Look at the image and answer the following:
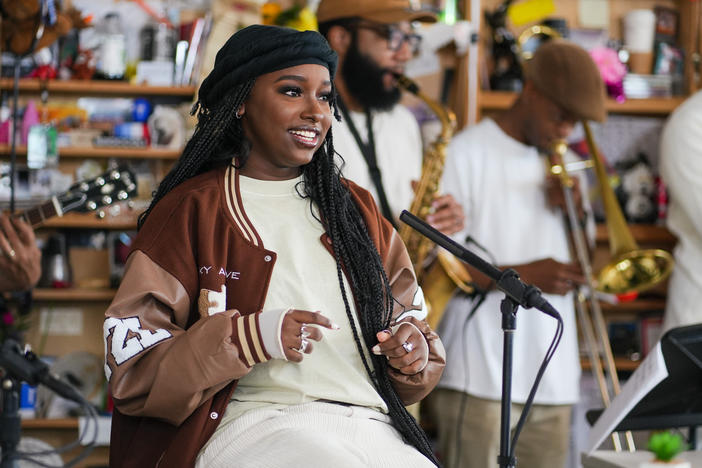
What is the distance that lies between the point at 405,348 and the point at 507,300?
0.23 meters

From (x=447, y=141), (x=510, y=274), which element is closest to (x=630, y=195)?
(x=447, y=141)

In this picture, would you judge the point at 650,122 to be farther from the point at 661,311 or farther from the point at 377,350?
the point at 377,350

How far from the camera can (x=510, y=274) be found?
5.80ft

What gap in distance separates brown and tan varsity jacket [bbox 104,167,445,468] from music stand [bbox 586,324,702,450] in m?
0.62

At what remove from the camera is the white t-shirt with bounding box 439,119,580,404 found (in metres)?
2.91

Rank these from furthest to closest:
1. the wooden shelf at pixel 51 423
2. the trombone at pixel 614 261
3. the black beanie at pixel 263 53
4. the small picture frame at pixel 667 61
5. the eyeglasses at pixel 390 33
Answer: the small picture frame at pixel 667 61
the wooden shelf at pixel 51 423
the trombone at pixel 614 261
the eyeglasses at pixel 390 33
the black beanie at pixel 263 53

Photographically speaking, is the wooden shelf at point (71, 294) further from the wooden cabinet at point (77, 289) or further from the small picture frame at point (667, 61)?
the small picture frame at point (667, 61)

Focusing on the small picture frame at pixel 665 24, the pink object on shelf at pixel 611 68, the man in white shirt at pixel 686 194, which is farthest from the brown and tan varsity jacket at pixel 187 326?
the small picture frame at pixel 665 24

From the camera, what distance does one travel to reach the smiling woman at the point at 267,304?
1581 mm

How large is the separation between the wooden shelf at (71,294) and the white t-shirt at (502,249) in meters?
1.48

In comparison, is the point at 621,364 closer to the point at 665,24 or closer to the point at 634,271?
the point at 634,271

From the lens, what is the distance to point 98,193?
308 cm

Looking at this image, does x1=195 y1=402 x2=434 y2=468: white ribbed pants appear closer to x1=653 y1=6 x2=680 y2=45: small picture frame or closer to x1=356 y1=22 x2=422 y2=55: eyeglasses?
x1=356 y1=22 x2=422 y2=55: eyeglasses

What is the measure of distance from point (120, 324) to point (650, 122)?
3.06m
